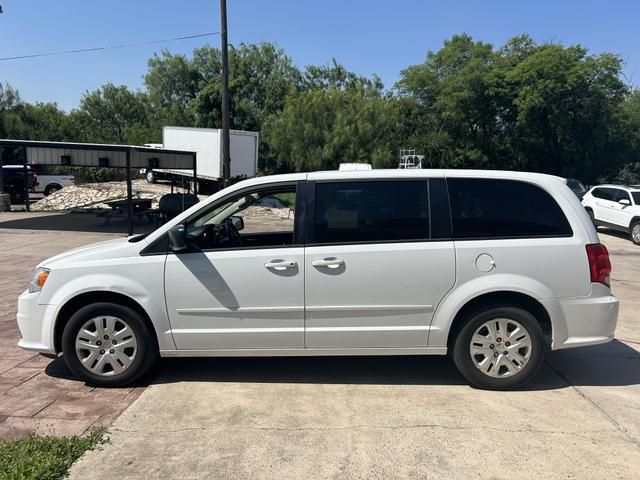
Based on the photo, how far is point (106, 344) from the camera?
4.39 metres

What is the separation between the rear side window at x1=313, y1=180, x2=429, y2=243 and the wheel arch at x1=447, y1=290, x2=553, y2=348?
0.68 meters

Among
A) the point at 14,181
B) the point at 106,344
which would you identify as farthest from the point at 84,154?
the point at 106,344

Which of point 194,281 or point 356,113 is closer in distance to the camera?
point 194,281

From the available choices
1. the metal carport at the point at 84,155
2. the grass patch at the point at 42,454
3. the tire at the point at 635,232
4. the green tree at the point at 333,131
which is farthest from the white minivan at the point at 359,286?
the green tree at the point at 333,131

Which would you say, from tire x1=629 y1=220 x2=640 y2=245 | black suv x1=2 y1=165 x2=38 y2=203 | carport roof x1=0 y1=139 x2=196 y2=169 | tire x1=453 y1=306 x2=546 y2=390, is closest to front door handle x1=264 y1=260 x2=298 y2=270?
tire x1=453 y1=306 x2=546 y2=390

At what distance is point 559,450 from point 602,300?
1.46 meters

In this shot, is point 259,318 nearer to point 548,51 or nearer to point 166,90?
point 548,51

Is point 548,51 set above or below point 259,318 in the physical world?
above

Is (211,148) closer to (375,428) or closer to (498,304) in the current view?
(498,304)

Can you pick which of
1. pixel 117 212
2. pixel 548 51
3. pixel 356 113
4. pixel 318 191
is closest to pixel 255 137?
pixel 356 113

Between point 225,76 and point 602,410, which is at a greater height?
point 225,76

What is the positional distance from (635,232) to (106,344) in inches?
633

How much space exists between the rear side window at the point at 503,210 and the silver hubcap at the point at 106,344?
2.87 metres

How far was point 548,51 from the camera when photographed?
35.2 m
